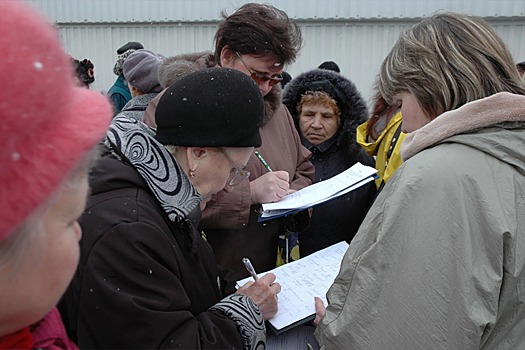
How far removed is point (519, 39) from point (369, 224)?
21.1ft

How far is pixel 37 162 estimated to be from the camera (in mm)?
643

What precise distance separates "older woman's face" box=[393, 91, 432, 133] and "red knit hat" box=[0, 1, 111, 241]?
1.08 metres

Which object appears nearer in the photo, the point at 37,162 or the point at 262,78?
the point at 37,162

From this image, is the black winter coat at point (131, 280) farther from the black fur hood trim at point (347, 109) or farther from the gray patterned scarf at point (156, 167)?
the black fur hood trim at point (347, 109)

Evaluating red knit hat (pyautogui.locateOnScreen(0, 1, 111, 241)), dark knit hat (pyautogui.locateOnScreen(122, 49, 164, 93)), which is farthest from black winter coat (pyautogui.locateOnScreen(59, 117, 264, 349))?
dark knit hat (pyautogui.locateOnScreen(122, 49, 164, 93))

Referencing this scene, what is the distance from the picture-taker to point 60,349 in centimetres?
89

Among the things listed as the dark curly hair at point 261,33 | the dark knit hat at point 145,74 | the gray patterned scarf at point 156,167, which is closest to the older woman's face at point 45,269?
the gray patterned scarf at point 156,167

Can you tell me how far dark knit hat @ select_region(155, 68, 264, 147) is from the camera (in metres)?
1.36

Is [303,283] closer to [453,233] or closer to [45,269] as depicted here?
[453,233]

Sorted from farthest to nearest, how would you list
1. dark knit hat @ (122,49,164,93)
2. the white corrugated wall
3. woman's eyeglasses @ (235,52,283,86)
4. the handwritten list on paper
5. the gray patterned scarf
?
1. the white corrugated wall
2. dark knit hat @ (122,49,164,93)
3. woman's eyeglasses @ (235,52,283,86)
4. the handwritten list on paper
5. the gray patterned scarf

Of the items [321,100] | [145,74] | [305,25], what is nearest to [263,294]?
[321,100]

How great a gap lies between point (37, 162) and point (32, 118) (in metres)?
0.06

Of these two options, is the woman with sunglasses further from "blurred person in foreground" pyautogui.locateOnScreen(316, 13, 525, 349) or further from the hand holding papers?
"blurred person in foreground" pyautogui.locateOnScreen(316, 13, 525, 349)

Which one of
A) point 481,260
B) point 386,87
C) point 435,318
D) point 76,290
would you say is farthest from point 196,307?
point 386,87
